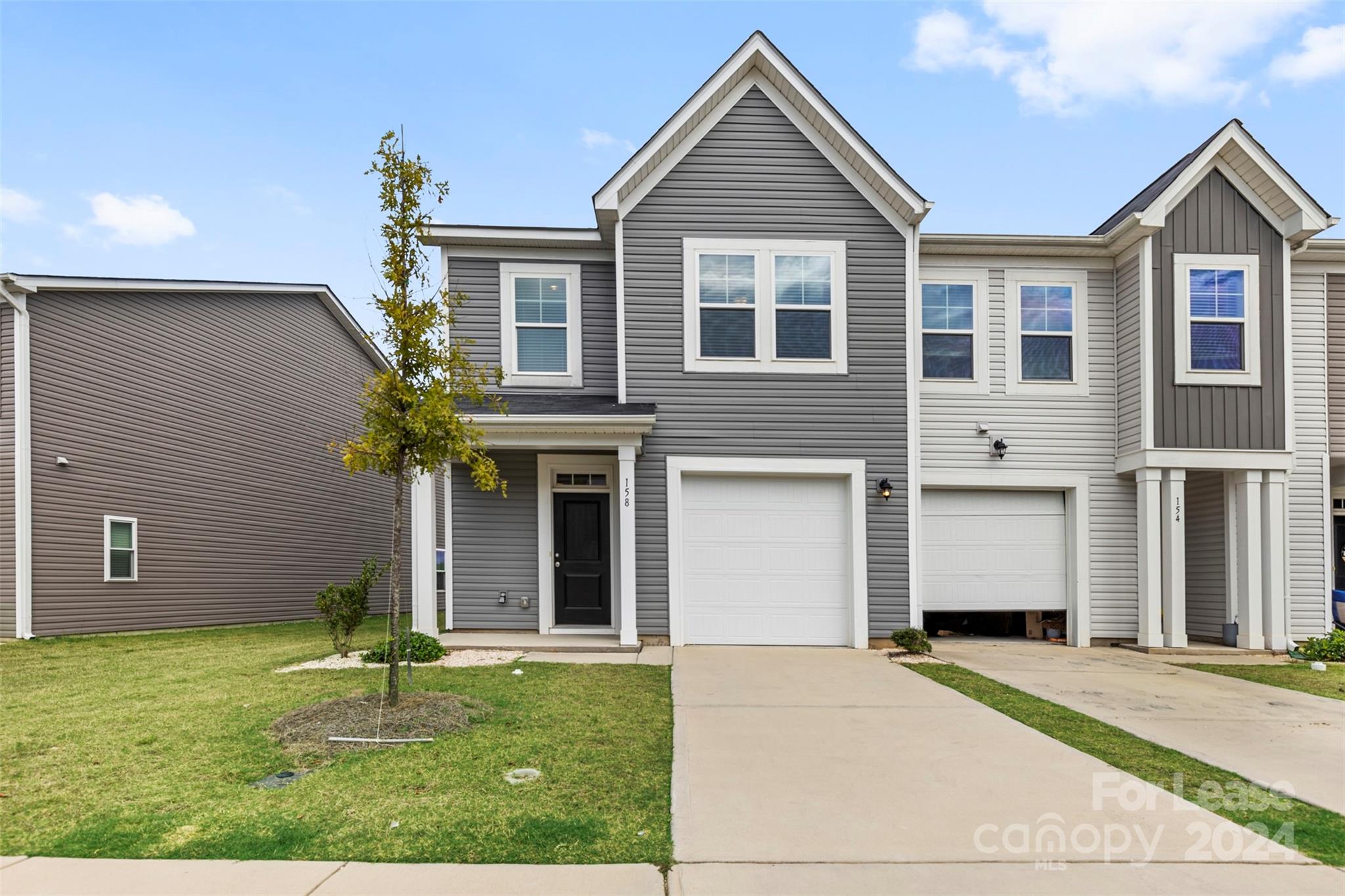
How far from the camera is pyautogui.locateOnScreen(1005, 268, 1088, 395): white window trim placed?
38.5ft

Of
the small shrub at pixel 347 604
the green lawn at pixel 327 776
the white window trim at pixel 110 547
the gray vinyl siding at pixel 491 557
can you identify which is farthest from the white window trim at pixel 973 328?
the white window trim at pixel 110 547

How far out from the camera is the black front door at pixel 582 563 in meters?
11.2

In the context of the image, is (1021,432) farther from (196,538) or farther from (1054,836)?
(196,538)

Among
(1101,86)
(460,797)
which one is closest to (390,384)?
(460,797)

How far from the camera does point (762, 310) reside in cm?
1075

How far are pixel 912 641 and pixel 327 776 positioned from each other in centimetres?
754

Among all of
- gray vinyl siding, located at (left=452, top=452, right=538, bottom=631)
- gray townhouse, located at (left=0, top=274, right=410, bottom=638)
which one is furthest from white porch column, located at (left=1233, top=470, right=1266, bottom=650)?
gray townhouse, located at (left=0, top=274, right=410, bottom=638)

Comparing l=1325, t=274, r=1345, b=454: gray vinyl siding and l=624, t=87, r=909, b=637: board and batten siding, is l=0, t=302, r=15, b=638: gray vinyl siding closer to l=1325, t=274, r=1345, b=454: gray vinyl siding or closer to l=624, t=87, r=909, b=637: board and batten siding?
l=624, t=87, r=909, b=637: board and batten siding

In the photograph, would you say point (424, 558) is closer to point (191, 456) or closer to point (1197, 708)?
point (191, 456)

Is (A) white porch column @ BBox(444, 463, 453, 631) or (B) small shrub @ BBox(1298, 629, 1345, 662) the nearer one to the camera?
(B) small shrub @ BBox(1298, 629, 1345, 662)

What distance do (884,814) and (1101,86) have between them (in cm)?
1910

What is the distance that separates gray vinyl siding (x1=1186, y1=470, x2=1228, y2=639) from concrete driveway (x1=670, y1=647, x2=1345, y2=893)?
7644 millimetres

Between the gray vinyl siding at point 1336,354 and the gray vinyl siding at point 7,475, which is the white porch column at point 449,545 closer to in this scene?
the gray vinyl siding at point 7,475

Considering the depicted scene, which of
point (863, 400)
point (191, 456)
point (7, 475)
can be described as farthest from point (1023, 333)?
point (7, 475)
